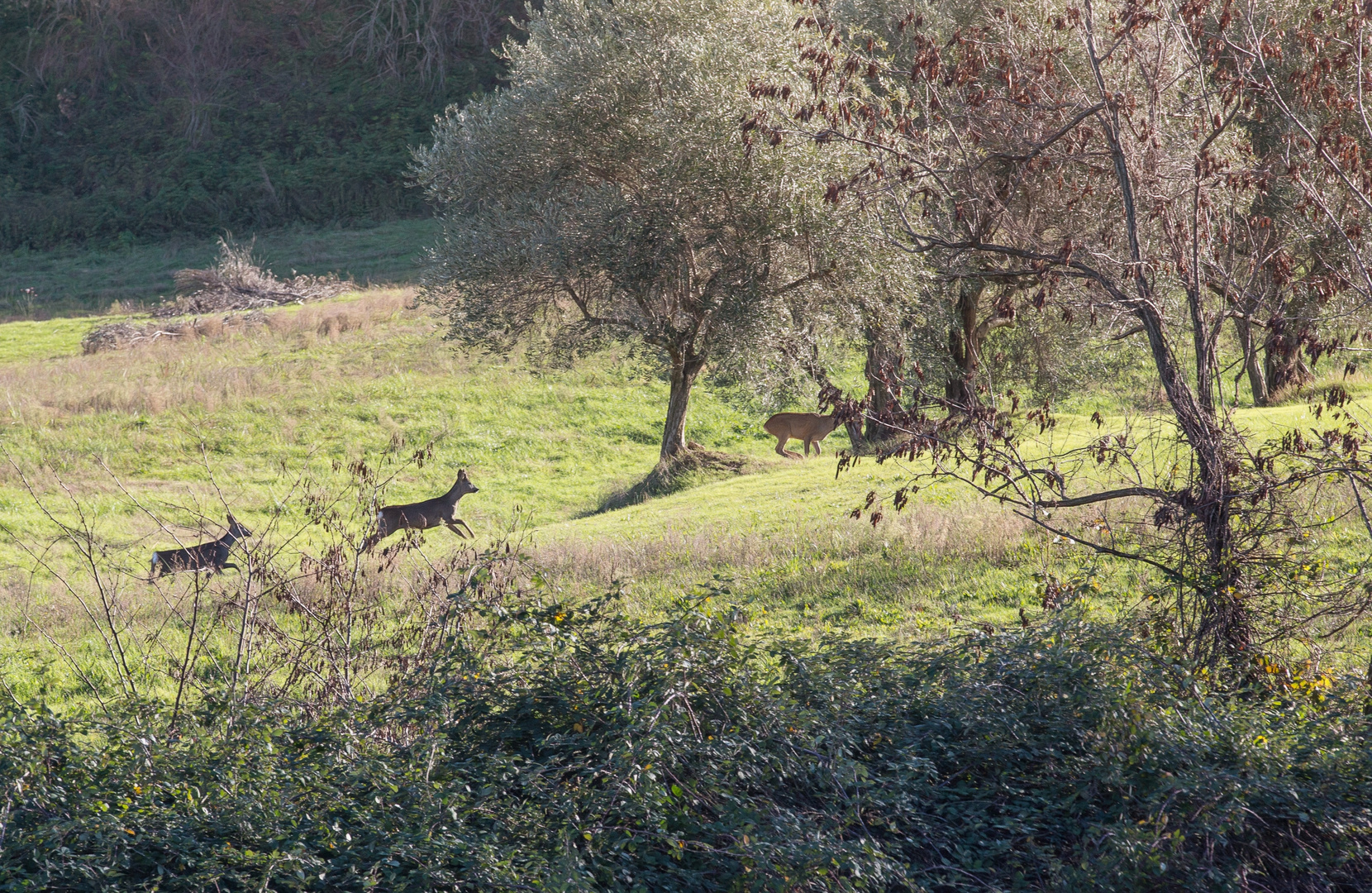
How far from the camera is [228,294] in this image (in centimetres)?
3662

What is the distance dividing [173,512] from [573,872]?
16379 millimetres

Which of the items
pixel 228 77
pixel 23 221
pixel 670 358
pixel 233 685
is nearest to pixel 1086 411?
pixel 670 358

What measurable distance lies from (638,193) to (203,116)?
4992cm

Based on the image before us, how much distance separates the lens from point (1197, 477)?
25.4 feet

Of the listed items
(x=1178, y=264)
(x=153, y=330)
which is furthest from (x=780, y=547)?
(x=153, y=330)

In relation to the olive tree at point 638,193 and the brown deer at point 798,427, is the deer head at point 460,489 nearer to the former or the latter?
the olive tree at point 638,193

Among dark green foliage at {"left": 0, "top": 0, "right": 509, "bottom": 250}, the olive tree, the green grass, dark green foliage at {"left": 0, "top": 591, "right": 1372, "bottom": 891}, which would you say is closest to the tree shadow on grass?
the olive tree

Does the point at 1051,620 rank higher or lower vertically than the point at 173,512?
higher

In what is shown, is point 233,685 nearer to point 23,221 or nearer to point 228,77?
point 23,221

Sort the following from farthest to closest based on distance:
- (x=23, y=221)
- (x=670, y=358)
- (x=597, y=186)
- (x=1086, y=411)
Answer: (x=23, y=221) → (x=1086, y=411) → (x=670, y=358) → (x=597, y=186)

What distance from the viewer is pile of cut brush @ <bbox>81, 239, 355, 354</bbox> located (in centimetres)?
3206

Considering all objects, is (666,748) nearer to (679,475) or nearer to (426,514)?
(426,514)

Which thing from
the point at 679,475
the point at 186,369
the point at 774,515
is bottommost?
the point at 679,475

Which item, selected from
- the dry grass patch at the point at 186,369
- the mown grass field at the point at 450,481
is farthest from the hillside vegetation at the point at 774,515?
the dry grass patch at the point at 186,369
